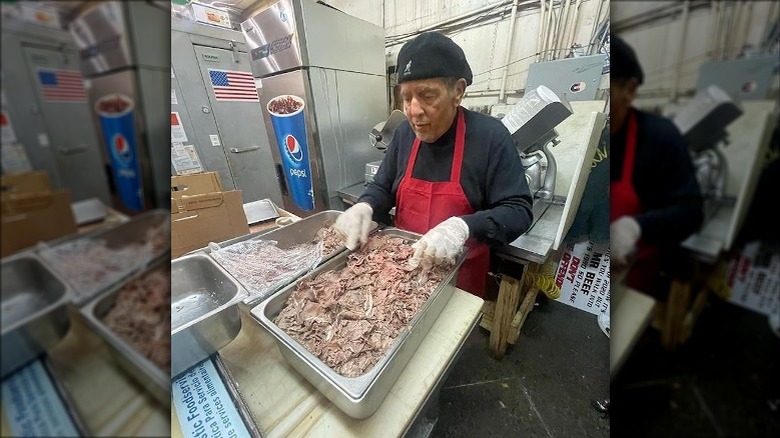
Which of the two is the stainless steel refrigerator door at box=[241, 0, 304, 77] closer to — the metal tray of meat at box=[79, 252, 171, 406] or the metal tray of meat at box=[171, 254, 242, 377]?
the metal tray of meat at box=[171, 254, 242, 377]

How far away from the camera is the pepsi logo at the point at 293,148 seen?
4.38ft

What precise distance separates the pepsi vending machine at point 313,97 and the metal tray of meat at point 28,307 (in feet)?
3.83

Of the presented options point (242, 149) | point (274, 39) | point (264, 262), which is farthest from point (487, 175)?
point (274, 39)

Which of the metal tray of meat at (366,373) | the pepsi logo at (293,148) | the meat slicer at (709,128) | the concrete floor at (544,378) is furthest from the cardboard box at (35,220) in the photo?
the pepsi logo at (293,148)

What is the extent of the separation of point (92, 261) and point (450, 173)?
0.89 m

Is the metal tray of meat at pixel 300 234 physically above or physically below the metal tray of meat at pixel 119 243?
below

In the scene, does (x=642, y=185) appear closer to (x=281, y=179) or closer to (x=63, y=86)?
(x=63, y=86)

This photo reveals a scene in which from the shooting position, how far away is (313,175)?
1424 mm

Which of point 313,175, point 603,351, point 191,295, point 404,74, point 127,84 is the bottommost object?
point 603,351

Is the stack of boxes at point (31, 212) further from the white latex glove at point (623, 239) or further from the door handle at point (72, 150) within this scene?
the white latex glove at point (623, 239)

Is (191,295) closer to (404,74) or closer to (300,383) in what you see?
(300,383)

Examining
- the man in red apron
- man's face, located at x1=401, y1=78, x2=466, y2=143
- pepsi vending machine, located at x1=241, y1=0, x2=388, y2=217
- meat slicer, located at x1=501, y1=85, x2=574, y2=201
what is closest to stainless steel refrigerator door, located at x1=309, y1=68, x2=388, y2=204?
pepsi vending machine, located at x1=241, y1=0, x2=388, y2=217

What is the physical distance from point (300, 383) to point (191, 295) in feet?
1.75

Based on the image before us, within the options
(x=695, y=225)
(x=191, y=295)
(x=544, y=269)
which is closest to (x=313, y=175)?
(x=191, y=295)
